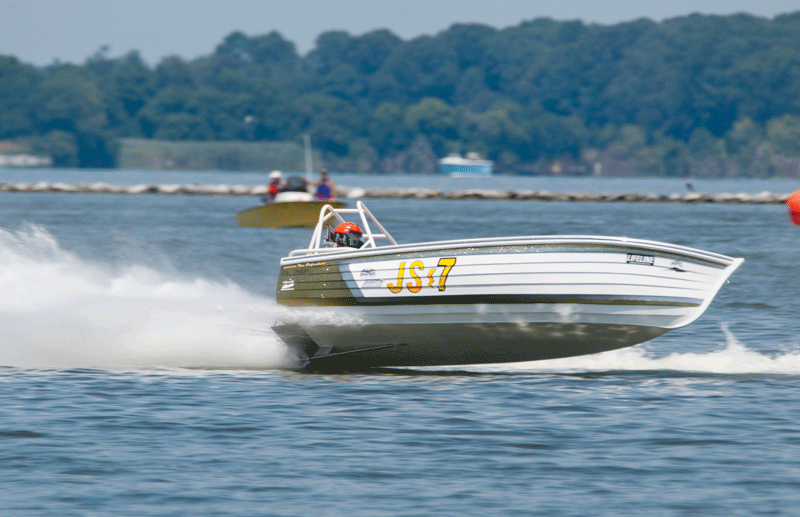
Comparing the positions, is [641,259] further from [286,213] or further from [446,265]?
[286,213]

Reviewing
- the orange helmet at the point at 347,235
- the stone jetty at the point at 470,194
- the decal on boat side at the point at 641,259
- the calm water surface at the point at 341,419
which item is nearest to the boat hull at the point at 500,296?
the decal on boat side at the point at 641,259

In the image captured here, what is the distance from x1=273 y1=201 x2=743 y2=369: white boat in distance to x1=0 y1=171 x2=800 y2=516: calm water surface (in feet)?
1.34

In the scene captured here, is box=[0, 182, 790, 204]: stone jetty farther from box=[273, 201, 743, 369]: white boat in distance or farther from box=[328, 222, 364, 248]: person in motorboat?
box=[273, 201, 743, 369]: white boat in distance

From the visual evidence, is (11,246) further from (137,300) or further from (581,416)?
(581,416)

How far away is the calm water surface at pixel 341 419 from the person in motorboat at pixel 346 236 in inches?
45.7

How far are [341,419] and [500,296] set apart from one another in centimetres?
249

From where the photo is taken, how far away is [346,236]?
47.5 feet

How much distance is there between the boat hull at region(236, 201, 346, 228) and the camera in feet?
125

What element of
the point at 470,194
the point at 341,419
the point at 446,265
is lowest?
the point at 470,194

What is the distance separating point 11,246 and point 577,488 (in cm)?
1276

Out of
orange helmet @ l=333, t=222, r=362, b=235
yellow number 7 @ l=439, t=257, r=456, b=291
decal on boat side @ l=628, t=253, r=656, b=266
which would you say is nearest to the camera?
decal on boat side @ l=628, t=253, r=656, b=266

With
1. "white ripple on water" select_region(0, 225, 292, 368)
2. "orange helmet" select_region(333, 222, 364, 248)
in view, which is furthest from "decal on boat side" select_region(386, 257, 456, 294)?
"white ripple on water" select_region(0, 225, 292, 368)

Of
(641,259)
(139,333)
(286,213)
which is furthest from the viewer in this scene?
(286,213)

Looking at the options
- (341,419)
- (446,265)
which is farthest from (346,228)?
(341,419)
